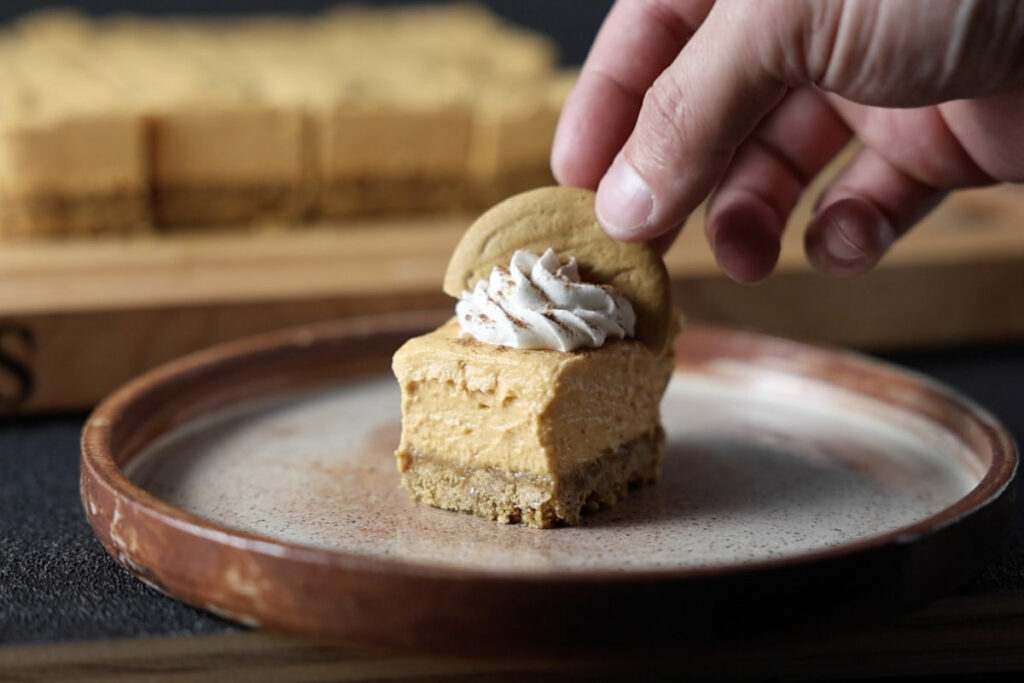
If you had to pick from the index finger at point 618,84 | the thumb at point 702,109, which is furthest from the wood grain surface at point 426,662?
the index finger at point 618,84

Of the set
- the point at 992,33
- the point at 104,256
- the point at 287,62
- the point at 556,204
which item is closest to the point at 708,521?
the point at 556,204

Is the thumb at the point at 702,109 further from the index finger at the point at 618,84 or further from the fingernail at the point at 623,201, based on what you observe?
the index finger at the point at 618,84

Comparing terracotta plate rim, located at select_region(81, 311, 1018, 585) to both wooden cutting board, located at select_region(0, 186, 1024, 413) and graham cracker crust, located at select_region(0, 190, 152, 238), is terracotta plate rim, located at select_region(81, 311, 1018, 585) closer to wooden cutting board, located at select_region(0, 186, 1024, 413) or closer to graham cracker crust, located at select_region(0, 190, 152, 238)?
wooden cutting board, located at select_region(0, 186, 1024, 413)

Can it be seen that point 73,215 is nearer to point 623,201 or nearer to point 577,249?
point 577,249

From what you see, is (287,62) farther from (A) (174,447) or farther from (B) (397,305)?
(A) (174,447)

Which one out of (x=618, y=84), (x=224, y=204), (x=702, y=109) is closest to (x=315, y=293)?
(x=618, y=84)
